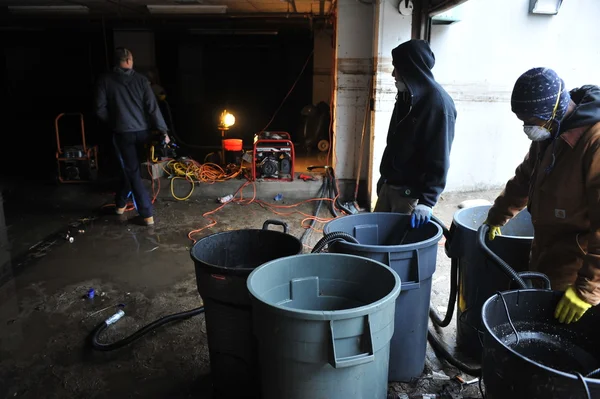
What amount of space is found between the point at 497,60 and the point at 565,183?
430 cm

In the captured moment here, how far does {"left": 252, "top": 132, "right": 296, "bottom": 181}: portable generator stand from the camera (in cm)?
605

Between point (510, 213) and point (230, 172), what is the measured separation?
459 cm

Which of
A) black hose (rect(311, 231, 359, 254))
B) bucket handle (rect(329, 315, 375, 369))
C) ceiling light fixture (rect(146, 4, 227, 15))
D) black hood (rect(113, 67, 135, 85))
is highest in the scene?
ceiling light fixture (rect(146, 4, 227, 15))

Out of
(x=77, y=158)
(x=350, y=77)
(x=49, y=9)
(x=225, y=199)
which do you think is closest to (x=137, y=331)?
(x=225, y=199)

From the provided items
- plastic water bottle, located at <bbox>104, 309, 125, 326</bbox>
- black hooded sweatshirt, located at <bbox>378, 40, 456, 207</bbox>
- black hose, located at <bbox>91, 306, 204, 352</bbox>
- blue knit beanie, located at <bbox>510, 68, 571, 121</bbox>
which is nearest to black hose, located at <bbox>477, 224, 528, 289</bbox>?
black hooded sweatshirt, located at <bbox>378, 40, 456, 207</bbox>

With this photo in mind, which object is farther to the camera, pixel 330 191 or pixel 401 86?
pixel 330 191

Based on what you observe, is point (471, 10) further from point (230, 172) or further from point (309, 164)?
point (230, 172)

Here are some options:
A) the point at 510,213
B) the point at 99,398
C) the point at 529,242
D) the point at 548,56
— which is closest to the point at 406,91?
the point at 510,213

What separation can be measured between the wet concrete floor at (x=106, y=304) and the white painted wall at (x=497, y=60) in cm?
101

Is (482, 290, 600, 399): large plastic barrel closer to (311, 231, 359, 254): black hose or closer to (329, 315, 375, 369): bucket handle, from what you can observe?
(329, 315, 375, 369): bucket handle

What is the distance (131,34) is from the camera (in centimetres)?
894

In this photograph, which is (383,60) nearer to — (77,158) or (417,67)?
(417,67)

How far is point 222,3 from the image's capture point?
675 centimetres

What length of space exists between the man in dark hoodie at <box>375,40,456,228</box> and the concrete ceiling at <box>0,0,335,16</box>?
441 centimetres
